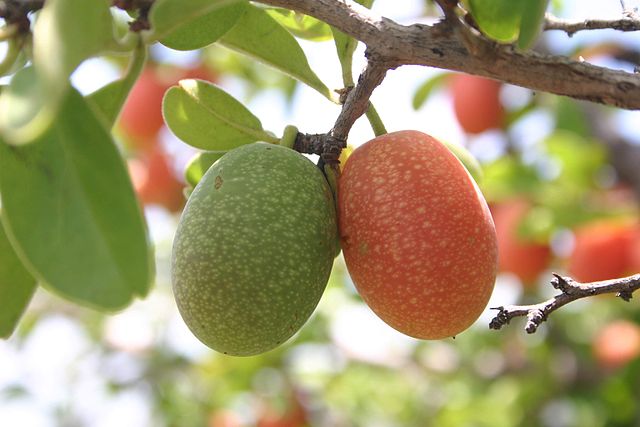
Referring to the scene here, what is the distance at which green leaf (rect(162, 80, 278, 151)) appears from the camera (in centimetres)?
132

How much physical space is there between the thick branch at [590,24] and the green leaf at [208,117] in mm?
459

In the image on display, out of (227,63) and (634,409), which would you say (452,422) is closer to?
(634,409)

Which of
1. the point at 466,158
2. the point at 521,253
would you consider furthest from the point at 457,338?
the point at 466,158

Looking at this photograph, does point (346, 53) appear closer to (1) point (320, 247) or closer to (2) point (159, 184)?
(1) point (320, 247)

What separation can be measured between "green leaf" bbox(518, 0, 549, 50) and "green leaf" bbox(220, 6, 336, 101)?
0.40 m

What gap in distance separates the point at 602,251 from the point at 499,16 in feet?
6.59

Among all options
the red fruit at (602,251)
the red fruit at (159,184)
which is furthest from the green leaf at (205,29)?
the red fruit at (159,184)

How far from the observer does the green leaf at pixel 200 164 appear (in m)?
1.42

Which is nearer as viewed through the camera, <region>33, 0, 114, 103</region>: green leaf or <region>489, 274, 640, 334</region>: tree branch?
<region>33, 0, 114, 103</region>: green leaf

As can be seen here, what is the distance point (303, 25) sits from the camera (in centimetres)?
144

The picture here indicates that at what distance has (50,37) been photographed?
71cm

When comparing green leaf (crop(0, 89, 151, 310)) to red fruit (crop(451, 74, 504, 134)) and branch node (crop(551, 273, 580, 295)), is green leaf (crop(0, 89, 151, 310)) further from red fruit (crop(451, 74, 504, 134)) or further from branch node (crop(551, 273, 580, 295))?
red fruit (crop(451, 74, 504, 134))

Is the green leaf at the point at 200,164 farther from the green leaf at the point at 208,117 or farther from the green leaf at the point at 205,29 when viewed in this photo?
the green leaf at the point at 205,29

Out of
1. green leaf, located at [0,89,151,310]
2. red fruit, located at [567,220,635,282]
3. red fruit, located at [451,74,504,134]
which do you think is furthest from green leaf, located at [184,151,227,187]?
red fruit, located at [451,74,504,134]
